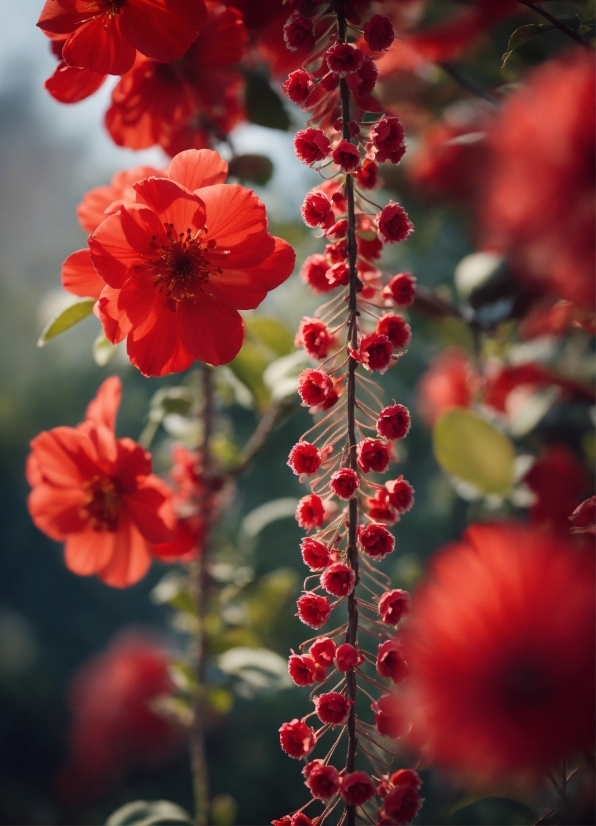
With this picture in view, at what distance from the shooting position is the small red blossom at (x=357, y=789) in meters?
0.28

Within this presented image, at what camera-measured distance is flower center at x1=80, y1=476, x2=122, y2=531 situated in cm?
47

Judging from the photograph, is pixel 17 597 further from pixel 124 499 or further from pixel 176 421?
pixel 124 499

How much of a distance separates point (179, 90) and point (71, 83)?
0.23ft

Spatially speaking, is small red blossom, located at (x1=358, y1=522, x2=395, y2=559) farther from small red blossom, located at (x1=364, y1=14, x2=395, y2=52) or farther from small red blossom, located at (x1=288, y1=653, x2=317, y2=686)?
small red blossom, located at (x1=364, y1=14, x2=395, y2=52)

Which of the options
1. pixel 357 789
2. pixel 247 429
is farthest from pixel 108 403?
pixel 247 429

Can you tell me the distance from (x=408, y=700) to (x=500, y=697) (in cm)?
6

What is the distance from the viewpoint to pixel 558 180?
27cm

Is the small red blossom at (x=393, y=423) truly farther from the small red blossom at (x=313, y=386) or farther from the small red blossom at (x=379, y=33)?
the small red blossom at (x=379, y=33)

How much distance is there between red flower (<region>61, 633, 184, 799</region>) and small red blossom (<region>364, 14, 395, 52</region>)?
27.1 inches

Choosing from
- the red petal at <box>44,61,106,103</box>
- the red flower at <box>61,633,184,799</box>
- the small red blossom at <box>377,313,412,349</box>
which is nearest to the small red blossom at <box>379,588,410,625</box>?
the small red blossom at <box>377,313,412,349</box>

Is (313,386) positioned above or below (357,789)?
above

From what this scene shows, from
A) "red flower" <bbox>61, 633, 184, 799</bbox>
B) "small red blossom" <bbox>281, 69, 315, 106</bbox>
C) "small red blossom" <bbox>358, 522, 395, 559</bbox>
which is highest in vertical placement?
"small red blossom" <bbox>281, 69, 315, 106</bbox>

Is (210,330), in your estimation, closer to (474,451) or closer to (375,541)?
(375,541)

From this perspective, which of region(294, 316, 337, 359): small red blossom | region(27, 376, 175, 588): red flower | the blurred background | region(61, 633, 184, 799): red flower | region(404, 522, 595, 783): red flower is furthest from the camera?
region(61, 633, 184, 799): red flower
